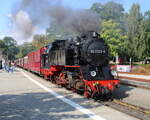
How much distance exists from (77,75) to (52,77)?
509 centimetres

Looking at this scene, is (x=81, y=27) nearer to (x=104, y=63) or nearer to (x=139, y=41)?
(x=104, y=63)

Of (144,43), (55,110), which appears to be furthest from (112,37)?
(55,110)

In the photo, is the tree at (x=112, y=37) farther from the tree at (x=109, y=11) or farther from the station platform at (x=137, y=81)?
the tree at (x=109, y=11)

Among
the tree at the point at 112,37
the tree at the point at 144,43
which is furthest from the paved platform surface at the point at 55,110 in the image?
the tree at the point at 144,43

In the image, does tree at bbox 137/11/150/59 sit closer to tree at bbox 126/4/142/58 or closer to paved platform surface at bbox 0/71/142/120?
tree at bbox 126/4/142/58

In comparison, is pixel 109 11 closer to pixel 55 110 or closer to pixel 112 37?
pixel 112 37

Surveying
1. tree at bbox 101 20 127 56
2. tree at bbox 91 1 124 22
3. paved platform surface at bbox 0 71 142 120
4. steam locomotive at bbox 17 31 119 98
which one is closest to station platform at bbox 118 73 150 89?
steam locomotive at bbox 17 31 119 98

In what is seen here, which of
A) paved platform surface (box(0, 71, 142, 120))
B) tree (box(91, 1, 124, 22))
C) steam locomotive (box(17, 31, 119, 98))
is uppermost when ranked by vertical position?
tree (box(91, 1, 124, 22))

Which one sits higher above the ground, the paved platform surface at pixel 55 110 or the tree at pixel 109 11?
the tree at pixel 109 11

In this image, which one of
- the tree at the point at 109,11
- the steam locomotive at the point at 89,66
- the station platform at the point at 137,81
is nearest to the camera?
the steam locomotive at the point at 89,66

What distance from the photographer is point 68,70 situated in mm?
11258

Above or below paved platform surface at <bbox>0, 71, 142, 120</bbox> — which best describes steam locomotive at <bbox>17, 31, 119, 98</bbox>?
above

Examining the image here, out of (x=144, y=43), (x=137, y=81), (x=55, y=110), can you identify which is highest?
(x=144, y=43)

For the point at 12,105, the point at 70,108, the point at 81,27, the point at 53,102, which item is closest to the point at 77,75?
the point at 53,102
